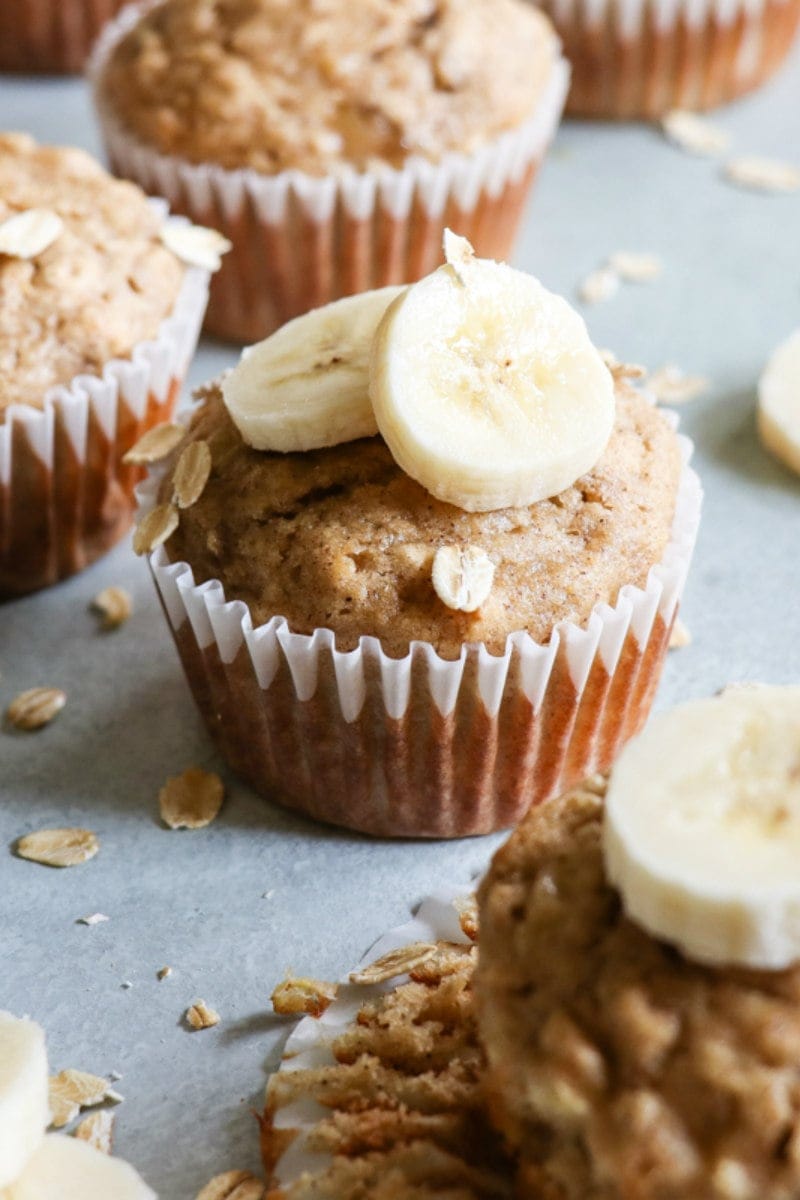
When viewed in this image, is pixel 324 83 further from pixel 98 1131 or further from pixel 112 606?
pixel 98 1131

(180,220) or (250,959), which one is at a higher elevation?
(180,220)

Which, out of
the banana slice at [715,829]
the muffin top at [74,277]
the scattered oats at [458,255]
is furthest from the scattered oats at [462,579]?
the muffin top at [74,277]

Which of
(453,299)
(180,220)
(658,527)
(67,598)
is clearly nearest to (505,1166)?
(658,527)

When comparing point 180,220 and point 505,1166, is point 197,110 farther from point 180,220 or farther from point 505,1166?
point 505,1166

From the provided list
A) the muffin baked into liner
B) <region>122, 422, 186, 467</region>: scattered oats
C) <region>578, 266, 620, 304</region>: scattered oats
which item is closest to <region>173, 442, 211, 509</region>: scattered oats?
<region>122, 422, 186, 467</region>: scattered oats

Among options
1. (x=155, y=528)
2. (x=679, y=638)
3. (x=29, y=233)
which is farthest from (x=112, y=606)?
(x=679, y=638)

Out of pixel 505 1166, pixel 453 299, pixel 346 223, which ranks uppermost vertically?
pixel 453 299

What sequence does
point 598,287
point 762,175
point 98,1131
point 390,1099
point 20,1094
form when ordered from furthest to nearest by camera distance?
1. point 762,175
2. point 598,287
3. point 98,1131
4. point 390,1099
5. point 20,1094
